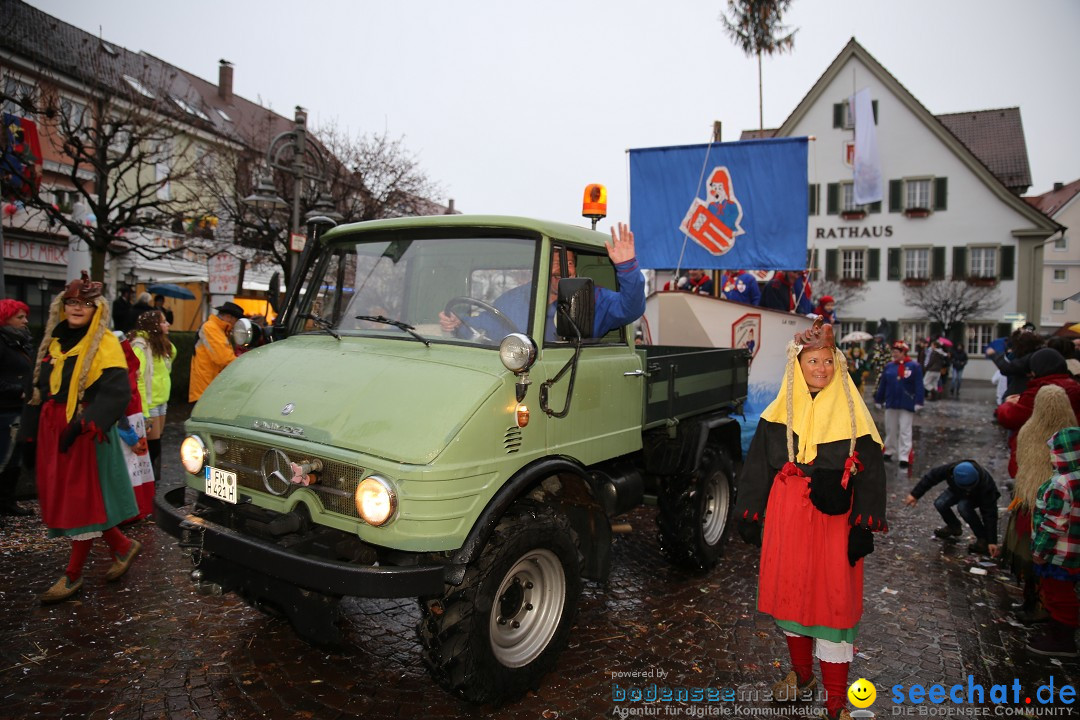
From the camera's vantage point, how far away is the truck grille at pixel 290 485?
10.2 feet

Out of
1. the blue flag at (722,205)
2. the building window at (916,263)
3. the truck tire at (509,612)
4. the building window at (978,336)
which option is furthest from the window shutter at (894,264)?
the truck tire at (509,612)

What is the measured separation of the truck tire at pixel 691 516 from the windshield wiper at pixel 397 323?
8.13 feet

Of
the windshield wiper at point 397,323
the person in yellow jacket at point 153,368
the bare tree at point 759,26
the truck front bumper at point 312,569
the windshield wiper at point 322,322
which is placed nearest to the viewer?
the truck front bumper at point 312,569

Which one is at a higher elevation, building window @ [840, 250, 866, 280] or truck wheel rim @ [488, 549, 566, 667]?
building window @ [840, 250, 866, 280]

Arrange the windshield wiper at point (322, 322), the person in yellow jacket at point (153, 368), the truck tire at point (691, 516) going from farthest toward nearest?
the person in yellow jacket at point (153, 368) → the truck tire at point (691, 516) → the windshield wiper at point (322, 322)

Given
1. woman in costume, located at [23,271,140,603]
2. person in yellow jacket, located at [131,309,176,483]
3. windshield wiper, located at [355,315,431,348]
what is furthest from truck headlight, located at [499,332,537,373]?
person in yellow jacket, located at [131,309,176,483]

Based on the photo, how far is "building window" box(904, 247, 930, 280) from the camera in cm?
3388

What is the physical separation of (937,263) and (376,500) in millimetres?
37065

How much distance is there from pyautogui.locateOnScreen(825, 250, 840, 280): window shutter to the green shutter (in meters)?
4.28

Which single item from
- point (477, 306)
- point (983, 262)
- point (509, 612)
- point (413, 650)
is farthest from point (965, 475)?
point (983, 262)

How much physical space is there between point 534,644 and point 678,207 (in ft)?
21.4

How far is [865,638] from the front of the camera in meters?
4.46

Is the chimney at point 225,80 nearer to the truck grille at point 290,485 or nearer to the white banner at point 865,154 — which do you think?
the white banner at point 865,154

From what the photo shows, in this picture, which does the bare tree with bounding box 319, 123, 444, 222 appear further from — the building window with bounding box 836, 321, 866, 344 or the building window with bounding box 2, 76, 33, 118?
the building window with bounding box 836, 321, 866, 344
